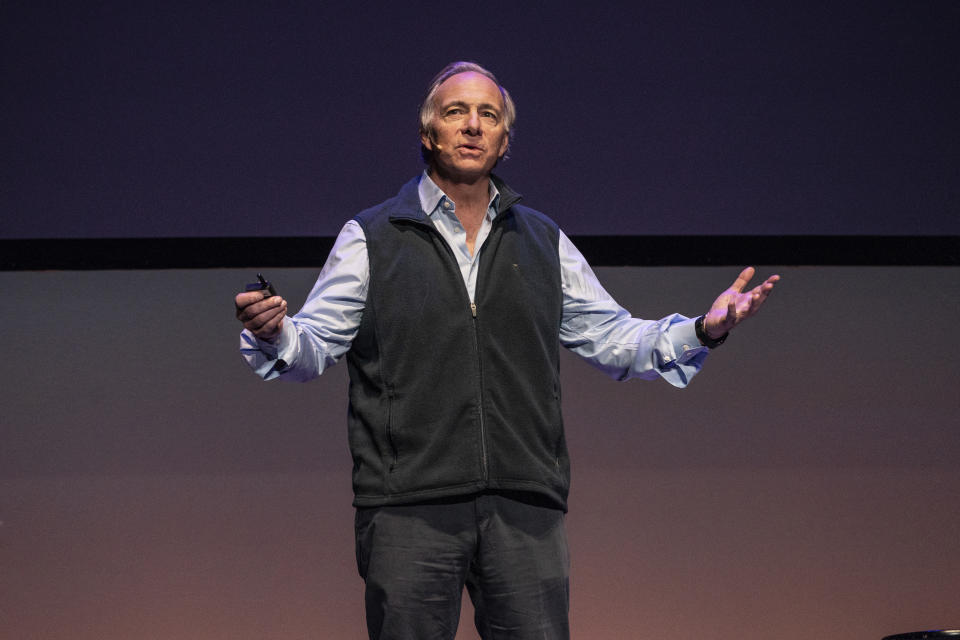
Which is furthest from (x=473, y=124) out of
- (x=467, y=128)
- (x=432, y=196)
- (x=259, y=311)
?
(x=259, y=311)

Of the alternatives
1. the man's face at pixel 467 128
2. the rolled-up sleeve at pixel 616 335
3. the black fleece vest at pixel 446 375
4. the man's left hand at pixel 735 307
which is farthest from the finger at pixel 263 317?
the man's left hand at pixel 735 307

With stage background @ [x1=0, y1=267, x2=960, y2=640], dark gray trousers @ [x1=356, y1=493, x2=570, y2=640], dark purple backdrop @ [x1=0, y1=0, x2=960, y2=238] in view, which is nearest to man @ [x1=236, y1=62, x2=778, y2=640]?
dark gray trousers @ [x1=356, y1=493, x2=570, y2=640]

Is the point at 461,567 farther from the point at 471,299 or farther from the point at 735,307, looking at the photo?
the point at 735,307

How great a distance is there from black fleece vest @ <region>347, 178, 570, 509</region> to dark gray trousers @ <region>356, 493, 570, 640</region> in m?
0.04

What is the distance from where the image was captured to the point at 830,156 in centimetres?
243

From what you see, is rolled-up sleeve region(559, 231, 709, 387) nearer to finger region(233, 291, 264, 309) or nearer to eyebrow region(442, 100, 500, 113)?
eyebrow region(442, 100, 500, 113)

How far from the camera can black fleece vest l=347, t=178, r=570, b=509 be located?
1.44m

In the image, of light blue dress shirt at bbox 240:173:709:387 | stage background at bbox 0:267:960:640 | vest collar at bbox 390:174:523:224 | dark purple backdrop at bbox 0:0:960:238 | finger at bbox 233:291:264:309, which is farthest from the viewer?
stage background at bbox 0:267:960:640

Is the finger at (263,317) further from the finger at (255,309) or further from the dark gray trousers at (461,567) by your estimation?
the dark gray trousers at (461,567)

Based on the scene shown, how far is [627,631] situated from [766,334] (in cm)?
96

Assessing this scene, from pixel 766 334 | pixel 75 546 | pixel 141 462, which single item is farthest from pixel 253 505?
pixel 766 334

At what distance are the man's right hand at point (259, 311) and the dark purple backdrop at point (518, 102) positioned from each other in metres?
1.16

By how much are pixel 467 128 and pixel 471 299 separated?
316mm

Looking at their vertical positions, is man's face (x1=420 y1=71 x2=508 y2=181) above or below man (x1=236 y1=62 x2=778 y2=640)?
above
